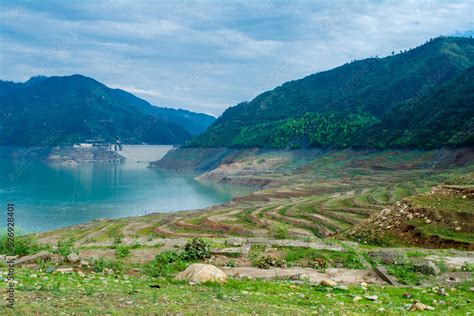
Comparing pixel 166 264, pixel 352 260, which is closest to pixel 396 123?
pixel 352 260

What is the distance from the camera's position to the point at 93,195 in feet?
336

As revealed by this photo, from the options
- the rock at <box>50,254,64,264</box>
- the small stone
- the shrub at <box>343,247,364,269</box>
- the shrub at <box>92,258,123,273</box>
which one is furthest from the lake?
the shrub at <box>343,247,364,269</box>

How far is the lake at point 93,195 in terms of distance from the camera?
7569 cm

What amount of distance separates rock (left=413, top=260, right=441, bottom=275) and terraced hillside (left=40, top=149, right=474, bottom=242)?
1381 centimetres

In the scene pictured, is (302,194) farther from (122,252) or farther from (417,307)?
(417,307)

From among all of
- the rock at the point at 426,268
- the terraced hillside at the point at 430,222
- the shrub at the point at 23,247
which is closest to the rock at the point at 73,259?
the shrub at the point at 23,247

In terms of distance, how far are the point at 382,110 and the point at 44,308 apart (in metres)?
188

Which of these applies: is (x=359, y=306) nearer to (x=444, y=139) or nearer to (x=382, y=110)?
(x=444, y=139)

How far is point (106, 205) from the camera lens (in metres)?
88.1

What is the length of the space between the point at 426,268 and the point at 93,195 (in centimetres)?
9362

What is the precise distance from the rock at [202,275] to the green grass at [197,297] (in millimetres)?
334

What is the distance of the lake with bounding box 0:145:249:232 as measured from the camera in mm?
75688

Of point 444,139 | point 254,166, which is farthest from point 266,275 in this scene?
point 254,166

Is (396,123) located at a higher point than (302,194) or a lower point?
higher
